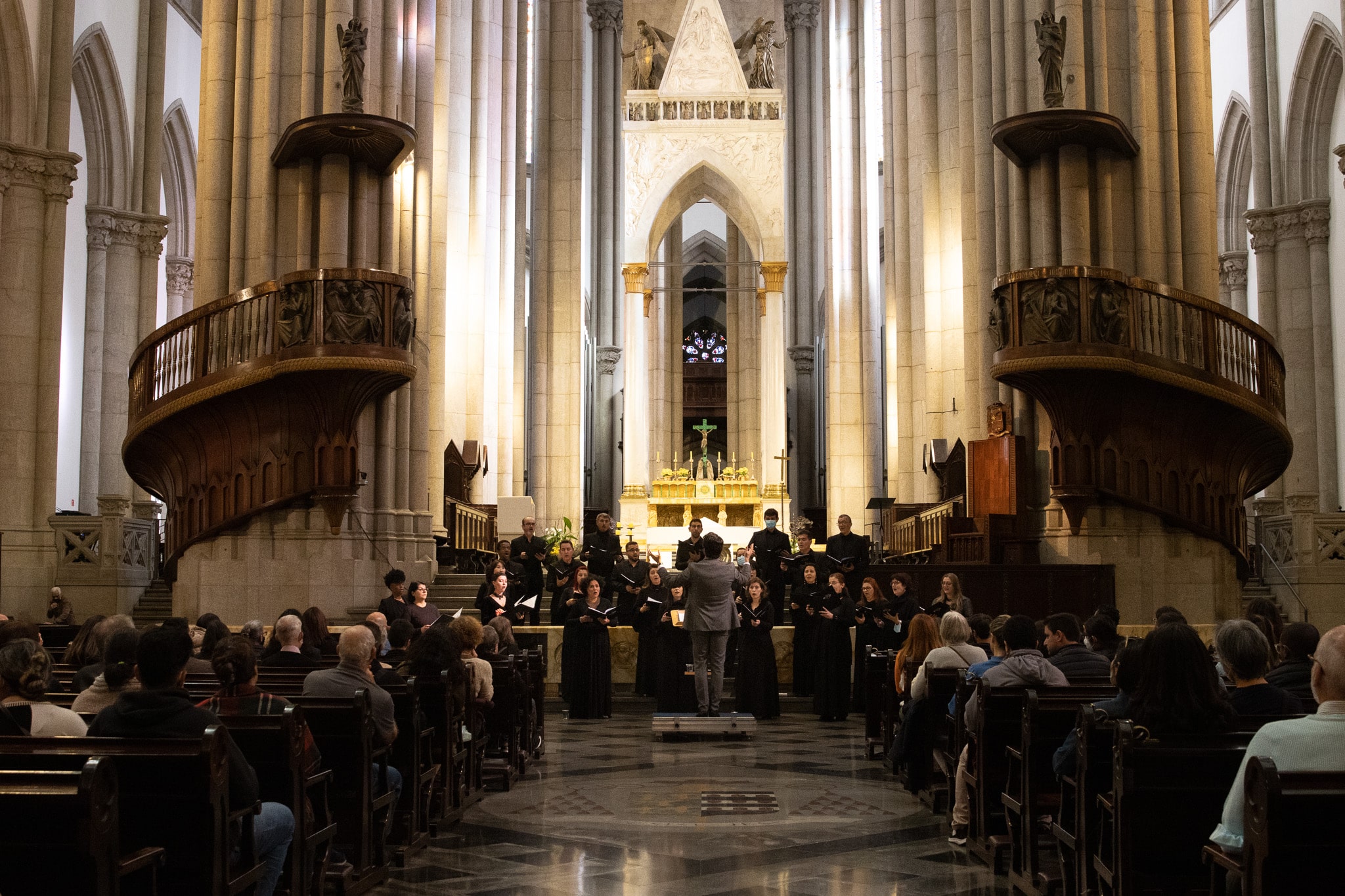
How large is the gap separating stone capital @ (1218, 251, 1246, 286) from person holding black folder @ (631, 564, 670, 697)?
1594 centimetres

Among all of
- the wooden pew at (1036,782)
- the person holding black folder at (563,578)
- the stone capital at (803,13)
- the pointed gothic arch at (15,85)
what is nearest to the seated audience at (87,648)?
the wooden pew at (1036,782)

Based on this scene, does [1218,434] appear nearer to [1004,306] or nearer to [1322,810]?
[1004,306]

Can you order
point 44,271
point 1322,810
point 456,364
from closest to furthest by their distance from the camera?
point 1322,810, point 44,271, point 456,364

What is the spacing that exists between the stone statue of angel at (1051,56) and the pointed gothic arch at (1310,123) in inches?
383

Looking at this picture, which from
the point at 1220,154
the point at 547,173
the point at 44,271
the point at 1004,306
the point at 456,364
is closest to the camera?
the point at 1004,306

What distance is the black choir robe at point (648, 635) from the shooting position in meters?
12.7

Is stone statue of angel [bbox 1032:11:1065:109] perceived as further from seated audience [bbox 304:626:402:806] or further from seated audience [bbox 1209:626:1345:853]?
seated audience [bbox 1209:626:1345:853]

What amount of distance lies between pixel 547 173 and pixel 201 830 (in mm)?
24610

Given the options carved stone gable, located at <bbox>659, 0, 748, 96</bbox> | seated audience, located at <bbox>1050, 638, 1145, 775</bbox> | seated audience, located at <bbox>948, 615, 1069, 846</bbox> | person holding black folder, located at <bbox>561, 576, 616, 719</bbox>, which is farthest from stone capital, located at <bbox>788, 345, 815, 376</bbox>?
seated audience, located at <bbox>1050, 638, 1145, 775</bbox>

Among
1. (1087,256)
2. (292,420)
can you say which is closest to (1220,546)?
(1087,256)

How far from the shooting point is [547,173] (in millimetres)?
27797

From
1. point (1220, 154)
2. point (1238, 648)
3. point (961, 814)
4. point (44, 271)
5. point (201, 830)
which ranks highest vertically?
point (1220, 154)

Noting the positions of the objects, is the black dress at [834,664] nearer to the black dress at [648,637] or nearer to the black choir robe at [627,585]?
the black dress at [648,637]

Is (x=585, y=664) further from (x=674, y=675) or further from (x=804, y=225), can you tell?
(x=804, y=225)
